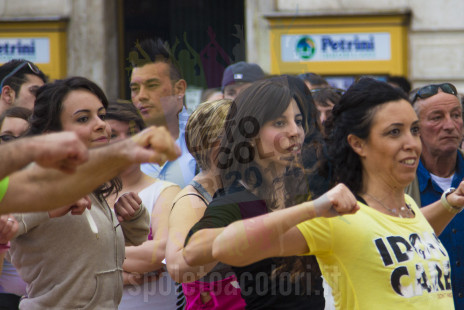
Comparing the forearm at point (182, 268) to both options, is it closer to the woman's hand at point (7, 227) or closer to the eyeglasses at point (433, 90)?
the woman's hand at point (7, 227)

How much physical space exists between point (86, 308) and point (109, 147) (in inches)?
43.8

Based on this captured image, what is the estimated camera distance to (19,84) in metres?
4.66

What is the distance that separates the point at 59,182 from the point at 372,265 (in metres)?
1.10

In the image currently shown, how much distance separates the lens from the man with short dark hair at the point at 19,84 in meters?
4.55

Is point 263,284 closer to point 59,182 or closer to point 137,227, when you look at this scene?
point 137,227

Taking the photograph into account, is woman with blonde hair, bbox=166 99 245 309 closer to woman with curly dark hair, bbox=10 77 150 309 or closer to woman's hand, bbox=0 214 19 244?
woman with curly dark hair, bbox=10 77 150 309

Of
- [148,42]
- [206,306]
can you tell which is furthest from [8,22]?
[206,306]

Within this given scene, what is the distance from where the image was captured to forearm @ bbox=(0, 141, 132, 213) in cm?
204

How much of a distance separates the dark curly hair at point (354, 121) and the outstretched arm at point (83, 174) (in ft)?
3.71

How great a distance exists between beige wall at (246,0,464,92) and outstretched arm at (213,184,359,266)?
6685 millimetres

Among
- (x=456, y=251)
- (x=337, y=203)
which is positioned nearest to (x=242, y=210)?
(x=337, y=203)

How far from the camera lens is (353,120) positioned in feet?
9.78

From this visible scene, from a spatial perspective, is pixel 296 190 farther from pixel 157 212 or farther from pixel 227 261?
pixel 157 212

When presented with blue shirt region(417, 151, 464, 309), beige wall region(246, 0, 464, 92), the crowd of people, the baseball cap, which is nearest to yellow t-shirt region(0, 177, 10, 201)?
the crowd of people
